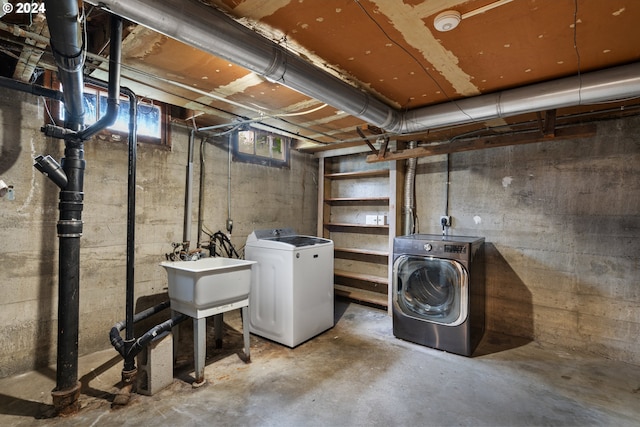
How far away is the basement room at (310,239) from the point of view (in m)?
1.65

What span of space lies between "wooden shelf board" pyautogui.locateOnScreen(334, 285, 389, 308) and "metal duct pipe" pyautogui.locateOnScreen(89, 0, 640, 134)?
2247 millimetres

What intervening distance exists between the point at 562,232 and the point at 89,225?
4.34 meters

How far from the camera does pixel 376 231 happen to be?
4.27m

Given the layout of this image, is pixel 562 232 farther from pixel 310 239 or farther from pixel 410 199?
pixel 310 239

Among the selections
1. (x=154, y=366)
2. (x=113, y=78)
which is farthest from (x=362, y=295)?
(x=113, y=78)

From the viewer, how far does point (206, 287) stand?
7.19ft

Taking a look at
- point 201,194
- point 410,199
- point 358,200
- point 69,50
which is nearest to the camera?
point 69,50

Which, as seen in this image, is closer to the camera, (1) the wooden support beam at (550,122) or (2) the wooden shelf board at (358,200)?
(1) the wooden support beam at (550,122)

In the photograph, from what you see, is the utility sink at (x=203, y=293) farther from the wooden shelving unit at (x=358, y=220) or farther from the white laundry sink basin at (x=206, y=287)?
the wooden shelving unit at (x=358, y=220)

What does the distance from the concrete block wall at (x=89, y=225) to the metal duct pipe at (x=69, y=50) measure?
77 centimetres

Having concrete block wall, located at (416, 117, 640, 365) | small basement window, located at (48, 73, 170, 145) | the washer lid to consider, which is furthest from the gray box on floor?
concrete block wall, located at (416, 117, 640, 365)

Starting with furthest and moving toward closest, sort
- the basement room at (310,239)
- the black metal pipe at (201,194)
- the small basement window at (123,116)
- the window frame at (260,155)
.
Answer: the window frame at (260,155) < the black metal pipe at (201,194) < the small basement window at (123,116) < the basement room at (310,239)

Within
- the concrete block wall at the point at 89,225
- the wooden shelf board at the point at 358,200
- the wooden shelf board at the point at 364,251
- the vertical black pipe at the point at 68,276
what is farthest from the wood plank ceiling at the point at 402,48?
the wooden shelf board at the point at 364,251

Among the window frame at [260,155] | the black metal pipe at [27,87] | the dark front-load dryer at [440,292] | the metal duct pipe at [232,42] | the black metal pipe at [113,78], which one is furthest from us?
the window frame at [260,155]
